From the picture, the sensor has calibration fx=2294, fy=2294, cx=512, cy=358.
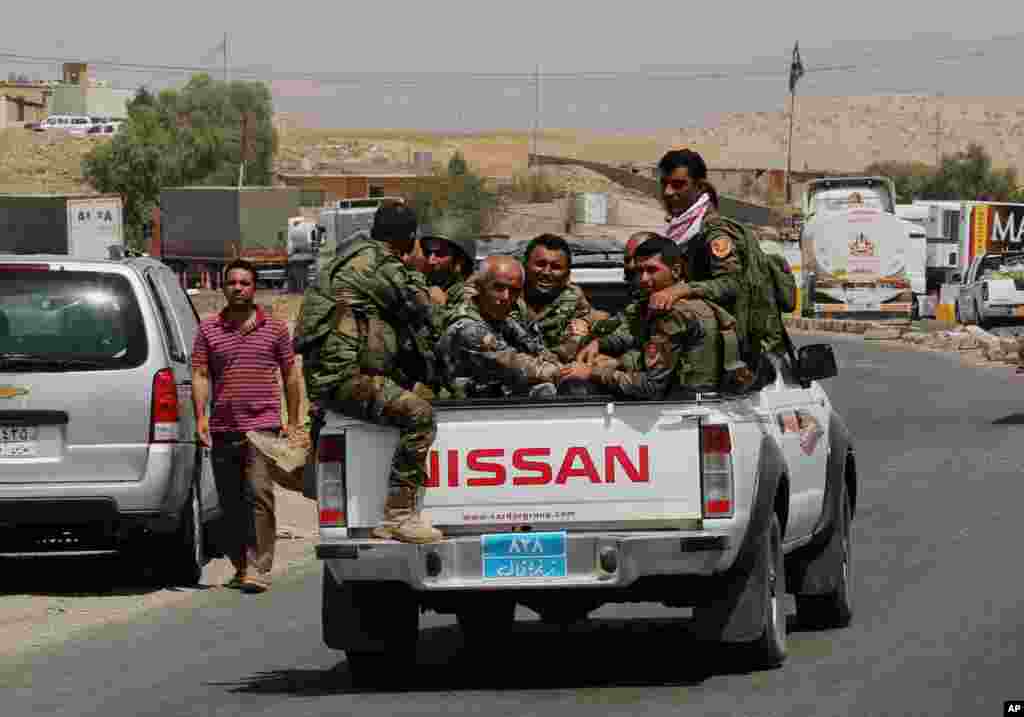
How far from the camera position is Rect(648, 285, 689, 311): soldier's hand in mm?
9516

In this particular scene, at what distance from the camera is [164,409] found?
13039 mm

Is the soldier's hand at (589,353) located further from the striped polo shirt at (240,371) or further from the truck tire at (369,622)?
the striped polo shirt at (240,371)

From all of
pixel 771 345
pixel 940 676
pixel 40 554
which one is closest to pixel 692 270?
pixel 771 345

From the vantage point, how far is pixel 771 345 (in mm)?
10578

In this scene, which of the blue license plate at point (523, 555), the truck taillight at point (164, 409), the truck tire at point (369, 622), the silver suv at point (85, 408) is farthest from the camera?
the truck taillight at point (164, 409)

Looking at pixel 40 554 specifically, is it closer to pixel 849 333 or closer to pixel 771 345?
pixel 771 345

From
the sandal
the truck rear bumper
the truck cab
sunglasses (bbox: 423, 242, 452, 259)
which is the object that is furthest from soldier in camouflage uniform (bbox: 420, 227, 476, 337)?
the truck cab

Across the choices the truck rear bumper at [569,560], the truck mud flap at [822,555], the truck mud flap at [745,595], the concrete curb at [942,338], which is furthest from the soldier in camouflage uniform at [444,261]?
the concrete curb at [942,338]

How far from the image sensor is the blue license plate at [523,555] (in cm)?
904

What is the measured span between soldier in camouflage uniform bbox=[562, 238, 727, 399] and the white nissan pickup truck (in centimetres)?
21

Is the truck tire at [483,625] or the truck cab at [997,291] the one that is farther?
the truck cab at [997,291]

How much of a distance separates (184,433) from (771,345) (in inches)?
165

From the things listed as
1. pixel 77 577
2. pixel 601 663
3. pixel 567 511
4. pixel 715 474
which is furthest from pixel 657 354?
pixel 77 577

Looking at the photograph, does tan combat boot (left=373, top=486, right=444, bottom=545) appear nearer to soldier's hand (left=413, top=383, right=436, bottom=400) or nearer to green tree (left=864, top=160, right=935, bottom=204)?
soldier's hand (left=413, top=383, right=436, bottom=400)
